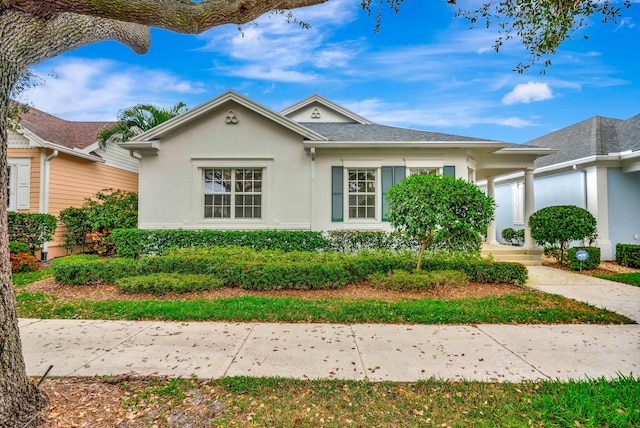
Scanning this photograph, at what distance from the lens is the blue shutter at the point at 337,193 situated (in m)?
9.69

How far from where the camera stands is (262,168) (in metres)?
9.69

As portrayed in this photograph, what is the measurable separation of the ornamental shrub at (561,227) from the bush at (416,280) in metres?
4.97

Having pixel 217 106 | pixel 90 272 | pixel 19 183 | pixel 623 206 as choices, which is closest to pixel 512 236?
pixel 623 206

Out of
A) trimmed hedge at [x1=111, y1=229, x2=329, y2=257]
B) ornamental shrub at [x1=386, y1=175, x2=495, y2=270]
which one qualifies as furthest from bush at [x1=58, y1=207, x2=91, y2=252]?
ornamental shrub at [x1=386, y1=175, x2=495, y2=270]

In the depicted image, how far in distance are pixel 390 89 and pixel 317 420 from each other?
1511 centimetres

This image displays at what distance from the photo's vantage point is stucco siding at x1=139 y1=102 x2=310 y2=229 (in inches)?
377

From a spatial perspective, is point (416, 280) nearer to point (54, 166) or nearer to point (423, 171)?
point (423, 171)

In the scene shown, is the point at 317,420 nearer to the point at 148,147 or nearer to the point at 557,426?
the point at 557,426

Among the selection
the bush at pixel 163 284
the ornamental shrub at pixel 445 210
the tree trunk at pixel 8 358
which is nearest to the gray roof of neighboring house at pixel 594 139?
the ornamental shrub at pixel 445 210

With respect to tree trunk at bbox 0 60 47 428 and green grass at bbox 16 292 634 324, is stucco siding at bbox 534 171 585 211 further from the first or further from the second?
tree trunk at bbox 0 60 47 428

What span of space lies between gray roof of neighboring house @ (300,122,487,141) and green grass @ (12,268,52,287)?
346 inches

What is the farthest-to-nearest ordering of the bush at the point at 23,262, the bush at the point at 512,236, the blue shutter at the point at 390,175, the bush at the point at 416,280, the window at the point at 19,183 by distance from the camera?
the bush at the point at 512,236, the window at the point at 19,183, the blue shutter at the point at 390,175, the bush at the point at 23,262, the bush at the point at 416,280

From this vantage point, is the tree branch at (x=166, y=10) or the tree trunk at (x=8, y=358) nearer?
the tree trunk at (x=8, y=358)

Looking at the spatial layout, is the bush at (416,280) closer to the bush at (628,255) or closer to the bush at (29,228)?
the bush at (628,255)
